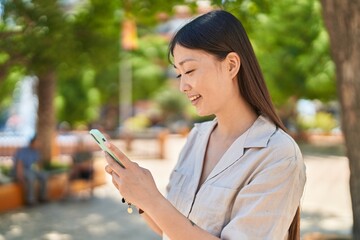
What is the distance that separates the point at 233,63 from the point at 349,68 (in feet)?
12.6

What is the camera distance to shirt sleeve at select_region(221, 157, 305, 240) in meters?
1.33

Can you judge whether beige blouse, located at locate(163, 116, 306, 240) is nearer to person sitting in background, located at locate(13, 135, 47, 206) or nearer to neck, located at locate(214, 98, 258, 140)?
neck, located at locate(214, 98, 258, 140)

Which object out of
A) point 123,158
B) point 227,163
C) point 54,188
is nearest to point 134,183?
point 123,158

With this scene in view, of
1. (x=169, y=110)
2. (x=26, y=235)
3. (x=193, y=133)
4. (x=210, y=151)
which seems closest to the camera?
(x=210, y=151)

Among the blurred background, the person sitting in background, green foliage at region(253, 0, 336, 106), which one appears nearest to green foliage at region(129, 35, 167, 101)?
the blurred background

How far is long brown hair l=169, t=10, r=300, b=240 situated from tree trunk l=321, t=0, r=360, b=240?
3664mm

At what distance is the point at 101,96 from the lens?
31.9 m

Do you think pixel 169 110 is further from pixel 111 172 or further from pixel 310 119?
pixel 111 172

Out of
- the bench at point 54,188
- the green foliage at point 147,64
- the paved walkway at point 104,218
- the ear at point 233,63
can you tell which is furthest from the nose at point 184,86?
the green foliage at point 147,64

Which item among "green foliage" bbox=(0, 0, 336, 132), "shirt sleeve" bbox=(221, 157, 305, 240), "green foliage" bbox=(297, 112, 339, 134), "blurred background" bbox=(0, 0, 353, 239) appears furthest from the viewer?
"green foliage" bbox=(297, 112, 339, 134)

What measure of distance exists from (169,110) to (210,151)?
115 ft

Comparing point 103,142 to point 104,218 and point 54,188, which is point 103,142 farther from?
point 54,188

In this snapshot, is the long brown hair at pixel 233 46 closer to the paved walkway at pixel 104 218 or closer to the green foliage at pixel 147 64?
the paved walkway at pixel 104 218

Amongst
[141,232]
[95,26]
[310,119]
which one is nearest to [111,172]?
[141,232]
